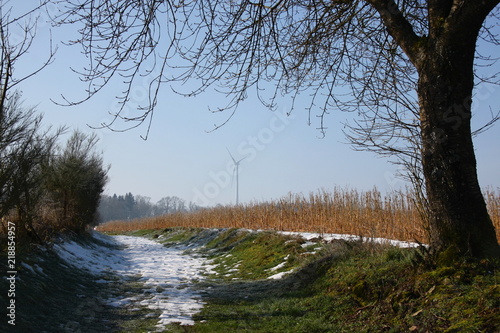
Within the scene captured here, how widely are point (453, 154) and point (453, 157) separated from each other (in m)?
0.03

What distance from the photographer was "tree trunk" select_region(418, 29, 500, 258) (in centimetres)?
415

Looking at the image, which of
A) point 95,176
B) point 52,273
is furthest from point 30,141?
point 95,176

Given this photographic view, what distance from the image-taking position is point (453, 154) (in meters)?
4.20

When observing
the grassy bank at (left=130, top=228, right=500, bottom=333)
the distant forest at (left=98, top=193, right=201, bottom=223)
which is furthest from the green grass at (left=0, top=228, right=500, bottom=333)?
the distant forest at (left=98, top=193, right=201, bottom=223)

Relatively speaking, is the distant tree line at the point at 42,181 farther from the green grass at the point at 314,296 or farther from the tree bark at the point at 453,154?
the tree bark at the point at 453,154

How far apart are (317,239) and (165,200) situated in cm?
14108

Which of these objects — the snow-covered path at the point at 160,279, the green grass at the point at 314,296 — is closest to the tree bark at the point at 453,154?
the green grass at the point at 314,296

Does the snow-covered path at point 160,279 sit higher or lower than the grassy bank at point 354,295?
lower

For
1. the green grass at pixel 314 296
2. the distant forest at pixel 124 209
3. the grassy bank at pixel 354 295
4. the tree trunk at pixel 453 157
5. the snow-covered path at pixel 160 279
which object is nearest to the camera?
the grassy bank at pixel 354 295

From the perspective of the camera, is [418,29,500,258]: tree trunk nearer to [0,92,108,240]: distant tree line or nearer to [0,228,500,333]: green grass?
[0,228,500,333]: green grass

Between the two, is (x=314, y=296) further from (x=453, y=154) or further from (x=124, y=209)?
(x=124, y=209)

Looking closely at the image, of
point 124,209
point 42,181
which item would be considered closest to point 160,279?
point 42,181

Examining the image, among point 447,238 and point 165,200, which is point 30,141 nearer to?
point 447,238

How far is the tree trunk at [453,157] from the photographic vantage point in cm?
415
